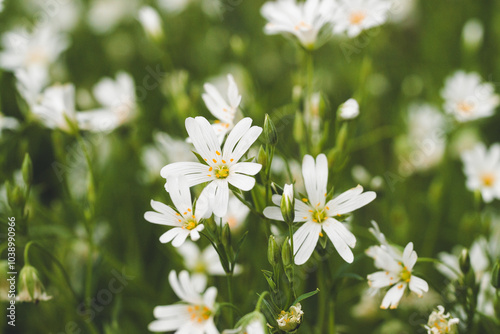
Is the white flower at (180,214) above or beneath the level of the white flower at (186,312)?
above

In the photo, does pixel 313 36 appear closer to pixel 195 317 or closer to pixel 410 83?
Answer: pixel 195 317

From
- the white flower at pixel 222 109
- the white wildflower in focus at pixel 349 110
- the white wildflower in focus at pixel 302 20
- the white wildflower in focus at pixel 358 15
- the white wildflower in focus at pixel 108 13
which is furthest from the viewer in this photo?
the white wildflower in focus at pixel 108 13

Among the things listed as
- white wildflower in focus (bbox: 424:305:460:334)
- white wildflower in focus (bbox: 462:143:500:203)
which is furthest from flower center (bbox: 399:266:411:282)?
white wildflower in focus (bbox: 462:143:500:203)

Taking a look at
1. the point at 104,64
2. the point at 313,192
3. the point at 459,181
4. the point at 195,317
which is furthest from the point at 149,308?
the point at 104,64

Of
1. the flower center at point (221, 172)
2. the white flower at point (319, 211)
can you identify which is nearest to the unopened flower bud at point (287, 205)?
the white flower at point (319, 211)

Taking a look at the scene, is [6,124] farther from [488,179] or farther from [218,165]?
[488,179]

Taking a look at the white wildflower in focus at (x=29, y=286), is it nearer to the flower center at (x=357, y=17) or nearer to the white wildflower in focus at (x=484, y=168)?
the flower center at (x=357, y=17)
